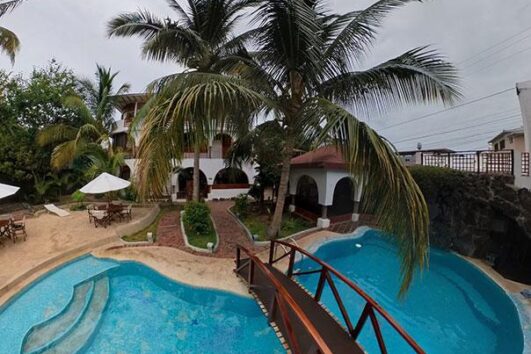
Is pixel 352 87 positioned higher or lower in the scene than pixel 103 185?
higher

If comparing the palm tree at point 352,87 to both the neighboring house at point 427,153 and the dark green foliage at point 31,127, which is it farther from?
the dark green foliage at point 31,127

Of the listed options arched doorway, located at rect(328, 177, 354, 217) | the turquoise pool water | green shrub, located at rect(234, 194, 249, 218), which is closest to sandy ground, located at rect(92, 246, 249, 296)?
the turquoise pool water

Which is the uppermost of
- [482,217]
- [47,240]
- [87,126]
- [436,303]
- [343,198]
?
[87,126]

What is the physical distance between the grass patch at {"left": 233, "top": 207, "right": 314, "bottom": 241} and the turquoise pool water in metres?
1.68

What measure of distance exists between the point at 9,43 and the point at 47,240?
7.44 meters

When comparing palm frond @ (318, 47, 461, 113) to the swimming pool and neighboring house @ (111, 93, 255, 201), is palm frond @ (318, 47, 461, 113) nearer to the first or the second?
the swimming pool

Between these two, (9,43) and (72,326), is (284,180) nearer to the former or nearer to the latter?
(72,326)

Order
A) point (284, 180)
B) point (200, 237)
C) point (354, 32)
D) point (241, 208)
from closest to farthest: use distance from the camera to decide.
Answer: point (354, 32) → point (284, 180) → point (200, 237) → point (241, 208)

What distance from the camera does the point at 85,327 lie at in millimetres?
5535

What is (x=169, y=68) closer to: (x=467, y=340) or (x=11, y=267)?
(x=11, y=267)

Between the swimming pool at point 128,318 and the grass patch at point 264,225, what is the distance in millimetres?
3950

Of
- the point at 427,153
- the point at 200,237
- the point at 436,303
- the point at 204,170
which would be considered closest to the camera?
the point at 436,303

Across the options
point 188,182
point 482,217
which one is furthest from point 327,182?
point 188,182

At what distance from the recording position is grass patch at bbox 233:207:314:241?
36.2 feet
